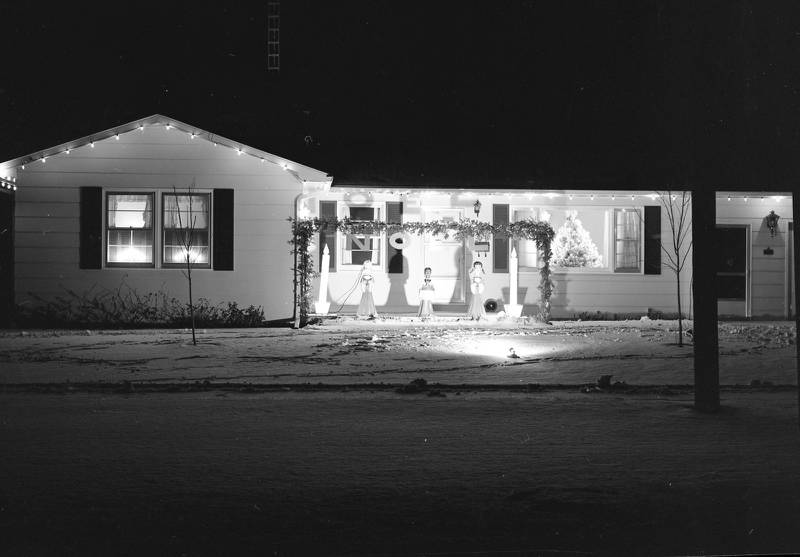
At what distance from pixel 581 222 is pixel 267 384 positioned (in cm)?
1293

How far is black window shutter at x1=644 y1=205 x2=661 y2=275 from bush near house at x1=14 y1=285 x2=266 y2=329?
379 inches

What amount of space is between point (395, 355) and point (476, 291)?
670 centimetres

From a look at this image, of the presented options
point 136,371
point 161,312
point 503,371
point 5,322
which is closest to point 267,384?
point 136,371

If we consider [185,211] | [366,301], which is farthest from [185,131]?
[366,301]

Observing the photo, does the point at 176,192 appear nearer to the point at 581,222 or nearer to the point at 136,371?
the point at 136,371

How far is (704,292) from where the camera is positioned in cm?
887

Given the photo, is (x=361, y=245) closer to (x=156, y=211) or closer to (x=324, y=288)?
(x=324, y=288)

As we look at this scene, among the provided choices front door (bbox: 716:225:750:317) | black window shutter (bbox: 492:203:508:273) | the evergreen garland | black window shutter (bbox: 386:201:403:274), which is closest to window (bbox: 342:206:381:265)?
black window shutter (bbox: 386:201:403:274)

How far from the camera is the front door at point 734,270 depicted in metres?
20.8

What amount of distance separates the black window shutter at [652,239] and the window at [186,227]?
10.7 metres

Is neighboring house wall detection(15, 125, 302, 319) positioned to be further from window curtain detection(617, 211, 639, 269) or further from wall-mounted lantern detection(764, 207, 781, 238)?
wall-mounted lantern detection(764, 207, 781, 238)

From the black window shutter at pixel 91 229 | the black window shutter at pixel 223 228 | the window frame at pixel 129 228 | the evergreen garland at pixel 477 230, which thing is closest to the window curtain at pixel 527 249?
the evergreen garland at pixel 477 230

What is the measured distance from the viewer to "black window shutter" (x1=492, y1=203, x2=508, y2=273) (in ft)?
66.8

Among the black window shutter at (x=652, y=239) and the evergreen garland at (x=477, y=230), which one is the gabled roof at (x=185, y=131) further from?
the black window shutter at (x=652, y=239)
